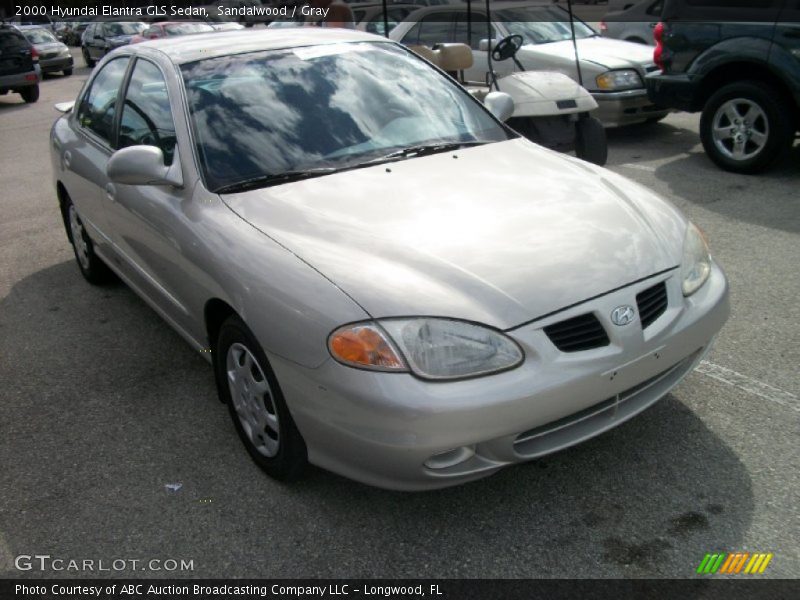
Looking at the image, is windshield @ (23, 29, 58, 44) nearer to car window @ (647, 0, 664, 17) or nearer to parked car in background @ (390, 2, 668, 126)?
parked car in background @ (390, 2, 668, 126)

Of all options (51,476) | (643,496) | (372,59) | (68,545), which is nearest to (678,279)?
(643,496)

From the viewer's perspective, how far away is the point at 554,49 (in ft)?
28.8

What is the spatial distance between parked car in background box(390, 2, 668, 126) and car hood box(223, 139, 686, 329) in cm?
511

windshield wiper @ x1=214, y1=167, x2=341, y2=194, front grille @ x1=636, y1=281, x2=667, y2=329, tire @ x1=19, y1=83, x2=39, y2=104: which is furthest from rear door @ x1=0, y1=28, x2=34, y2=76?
front grille @ x1=636, y1=281, x2=667, y2=329

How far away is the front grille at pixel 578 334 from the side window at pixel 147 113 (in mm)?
1950

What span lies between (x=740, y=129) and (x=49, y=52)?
64.3 feet

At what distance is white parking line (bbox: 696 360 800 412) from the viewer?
131 inches

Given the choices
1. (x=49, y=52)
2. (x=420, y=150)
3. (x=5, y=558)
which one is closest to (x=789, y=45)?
(x=420, y=150)

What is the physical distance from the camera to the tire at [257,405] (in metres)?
2.80

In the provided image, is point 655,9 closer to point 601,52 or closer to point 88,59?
point 601,52

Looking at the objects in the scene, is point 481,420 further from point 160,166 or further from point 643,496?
point 160,166

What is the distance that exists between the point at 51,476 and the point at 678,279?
258 centimetres

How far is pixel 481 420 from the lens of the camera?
2379 mm

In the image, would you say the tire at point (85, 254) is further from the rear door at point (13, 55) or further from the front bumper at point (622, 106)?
the rear door at point (13, 55)
